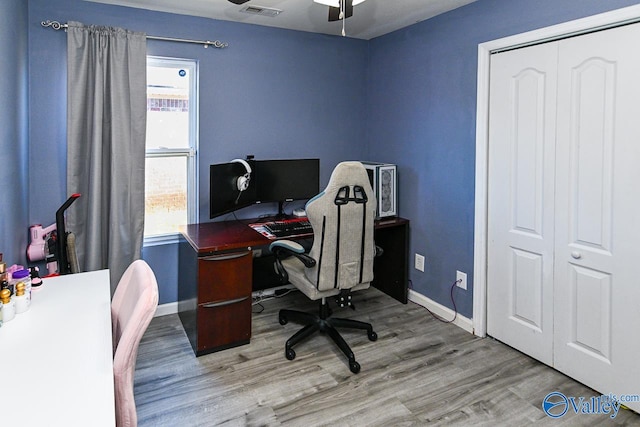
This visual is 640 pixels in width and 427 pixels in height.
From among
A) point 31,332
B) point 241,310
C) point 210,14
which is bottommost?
point 241,310

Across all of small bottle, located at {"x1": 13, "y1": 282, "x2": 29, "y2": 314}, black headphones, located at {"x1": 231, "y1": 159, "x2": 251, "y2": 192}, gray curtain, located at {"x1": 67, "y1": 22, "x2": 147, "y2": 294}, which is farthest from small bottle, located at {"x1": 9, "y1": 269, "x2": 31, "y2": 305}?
black headphones, located at {"x1": 231, "y1": 159, "x2": 251, "y2": 192}

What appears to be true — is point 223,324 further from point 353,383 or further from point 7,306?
point 7,306

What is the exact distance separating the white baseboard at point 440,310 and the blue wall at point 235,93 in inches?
52.5

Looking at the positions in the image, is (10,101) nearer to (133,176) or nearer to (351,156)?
(133,176)

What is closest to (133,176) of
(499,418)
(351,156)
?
(351,156)

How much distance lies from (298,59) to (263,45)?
34cm

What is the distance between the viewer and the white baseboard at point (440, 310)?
3087 mm

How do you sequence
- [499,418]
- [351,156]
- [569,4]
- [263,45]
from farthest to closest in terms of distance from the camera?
1. [351,156]
2. [263,45]
3. [569,4]
4. [499,418]

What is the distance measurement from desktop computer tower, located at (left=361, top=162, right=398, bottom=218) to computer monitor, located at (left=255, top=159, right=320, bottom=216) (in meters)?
0.47

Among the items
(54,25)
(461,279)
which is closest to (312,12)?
(54,25)

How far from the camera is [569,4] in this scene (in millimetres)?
2287

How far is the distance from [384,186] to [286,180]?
0.83m

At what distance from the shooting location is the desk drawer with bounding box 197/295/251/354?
8.80 feet

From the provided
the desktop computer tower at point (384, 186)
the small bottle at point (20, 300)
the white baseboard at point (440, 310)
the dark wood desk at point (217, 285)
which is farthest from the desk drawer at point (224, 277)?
the white baseboard at point (440, 310)
